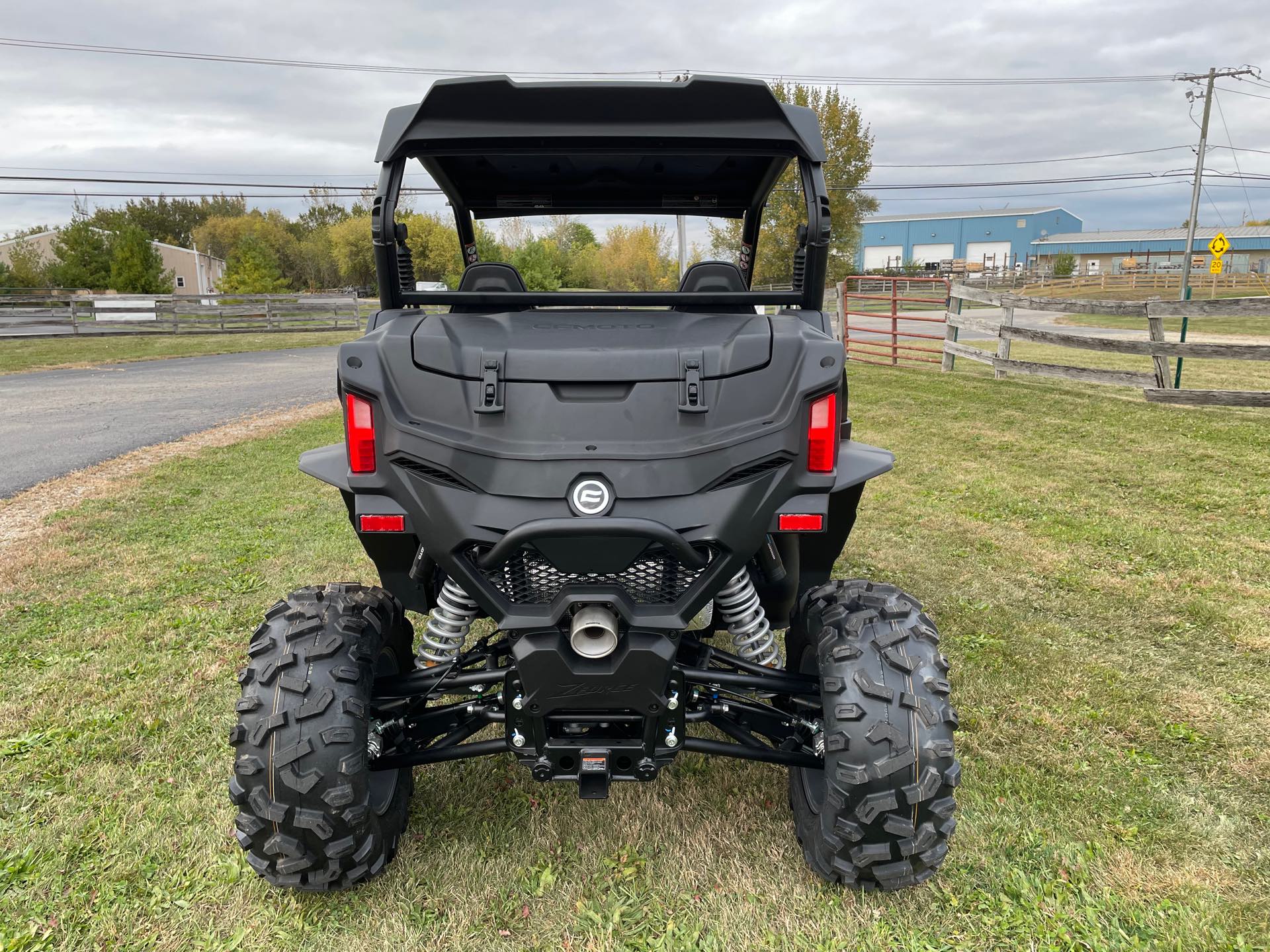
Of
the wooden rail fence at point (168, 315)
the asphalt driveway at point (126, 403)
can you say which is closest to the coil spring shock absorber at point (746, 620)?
the asphalt driveway at point (126, 403)

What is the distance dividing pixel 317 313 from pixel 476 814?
3475 cm

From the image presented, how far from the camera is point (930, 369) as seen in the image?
53.8ft

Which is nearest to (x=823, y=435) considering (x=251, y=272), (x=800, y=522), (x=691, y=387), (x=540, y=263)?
(x=800, y=522)

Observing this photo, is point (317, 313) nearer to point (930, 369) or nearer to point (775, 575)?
point (930, 369)

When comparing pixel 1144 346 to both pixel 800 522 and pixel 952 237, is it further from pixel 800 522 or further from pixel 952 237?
pixel 952 237

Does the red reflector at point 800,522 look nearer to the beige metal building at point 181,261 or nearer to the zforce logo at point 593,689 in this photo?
the zforce logo at point 593,689

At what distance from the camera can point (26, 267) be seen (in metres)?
58.6

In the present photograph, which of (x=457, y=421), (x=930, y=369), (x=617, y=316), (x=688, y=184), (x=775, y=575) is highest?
(x=688, y=184)

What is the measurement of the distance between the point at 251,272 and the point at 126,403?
2096 inches

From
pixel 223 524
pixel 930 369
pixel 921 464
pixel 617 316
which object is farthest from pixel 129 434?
pixel 930 369

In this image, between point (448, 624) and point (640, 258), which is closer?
point (448, 624)

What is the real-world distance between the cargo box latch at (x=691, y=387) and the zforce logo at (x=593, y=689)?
2.40ft

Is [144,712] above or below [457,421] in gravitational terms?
below

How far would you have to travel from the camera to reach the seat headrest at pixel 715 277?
3.14 meters
